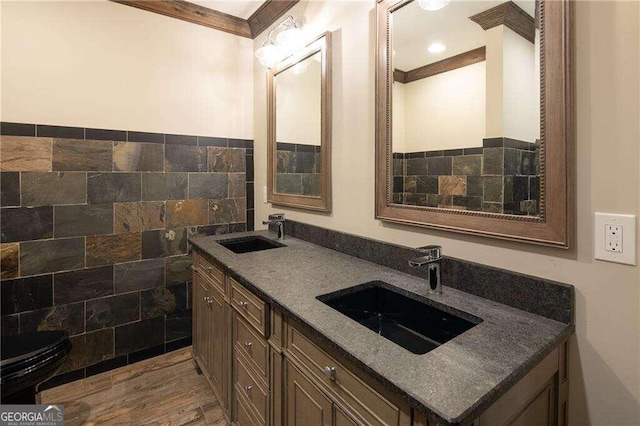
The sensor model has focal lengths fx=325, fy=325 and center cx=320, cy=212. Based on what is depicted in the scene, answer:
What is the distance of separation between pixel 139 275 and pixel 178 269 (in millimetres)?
257

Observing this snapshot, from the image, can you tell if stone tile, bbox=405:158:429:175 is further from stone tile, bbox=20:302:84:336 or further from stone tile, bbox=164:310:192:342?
stone tile, bbox=20:302:84:336

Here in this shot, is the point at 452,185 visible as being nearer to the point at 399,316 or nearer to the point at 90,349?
the point at 399,316

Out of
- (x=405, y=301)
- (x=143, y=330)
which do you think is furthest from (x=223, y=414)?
(x=405, y=301)

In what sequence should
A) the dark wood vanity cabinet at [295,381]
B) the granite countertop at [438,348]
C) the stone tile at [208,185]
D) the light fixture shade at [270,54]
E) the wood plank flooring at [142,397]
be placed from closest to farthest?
the granite countertop at [438,348] < the dark wood vanity cabinet at [295,381] < the wood plank flooring at [142,397] < the light fixture shade at [270,54] < the stone tile at [208,185]

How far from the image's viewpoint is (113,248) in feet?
7.17

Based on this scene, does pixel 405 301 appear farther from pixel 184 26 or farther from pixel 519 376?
pixel 184 26

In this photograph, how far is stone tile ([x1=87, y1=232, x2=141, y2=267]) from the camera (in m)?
2.12

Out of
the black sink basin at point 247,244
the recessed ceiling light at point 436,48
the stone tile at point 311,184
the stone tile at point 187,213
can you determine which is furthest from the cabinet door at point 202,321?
the recessed ceiling light at point 436,48

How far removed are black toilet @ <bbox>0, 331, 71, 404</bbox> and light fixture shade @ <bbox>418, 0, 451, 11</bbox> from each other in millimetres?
2230

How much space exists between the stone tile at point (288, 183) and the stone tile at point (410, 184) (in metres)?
0.86

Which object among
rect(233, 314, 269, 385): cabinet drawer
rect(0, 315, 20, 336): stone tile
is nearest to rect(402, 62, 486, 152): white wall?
rect(233, 314, 269, 385): cabinet drawer

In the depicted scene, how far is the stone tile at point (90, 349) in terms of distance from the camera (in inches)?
82.2

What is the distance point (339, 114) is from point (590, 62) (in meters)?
1.12

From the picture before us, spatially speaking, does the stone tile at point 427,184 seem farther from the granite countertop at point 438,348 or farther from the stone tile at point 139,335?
the stone tile at point 139,335
